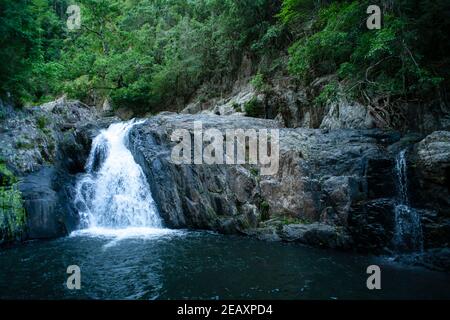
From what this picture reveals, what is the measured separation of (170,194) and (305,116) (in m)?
8.07

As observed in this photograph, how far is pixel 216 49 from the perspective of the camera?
80.0 ft

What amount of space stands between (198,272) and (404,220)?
643 centimetres

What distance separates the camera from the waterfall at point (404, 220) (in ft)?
32.5

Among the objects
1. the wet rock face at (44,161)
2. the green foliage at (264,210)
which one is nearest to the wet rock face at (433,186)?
the green foliage at (264,210)

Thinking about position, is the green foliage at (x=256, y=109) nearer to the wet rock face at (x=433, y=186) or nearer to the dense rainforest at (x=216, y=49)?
the dense rainforest at (x=216, y=49)

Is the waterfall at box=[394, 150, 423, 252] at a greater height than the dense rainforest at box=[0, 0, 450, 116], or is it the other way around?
the dense rainforest at box=[0, 0, 450, 116]

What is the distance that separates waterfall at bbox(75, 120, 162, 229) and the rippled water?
6.80 ft

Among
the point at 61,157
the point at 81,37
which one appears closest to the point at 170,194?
the point at 61,157

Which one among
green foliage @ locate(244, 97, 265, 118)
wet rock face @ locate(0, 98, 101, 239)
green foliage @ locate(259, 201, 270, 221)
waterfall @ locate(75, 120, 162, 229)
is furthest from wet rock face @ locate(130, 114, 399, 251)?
wet rock face @ locate(0, 98, 101, 239)

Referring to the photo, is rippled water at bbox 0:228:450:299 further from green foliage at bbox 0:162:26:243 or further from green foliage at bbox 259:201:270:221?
green foliage at bbox 259:201:270:221

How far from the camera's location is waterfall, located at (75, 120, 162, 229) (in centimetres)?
1402

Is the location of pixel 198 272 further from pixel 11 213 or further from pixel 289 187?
pixel 11 213

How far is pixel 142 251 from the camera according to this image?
418 inches
